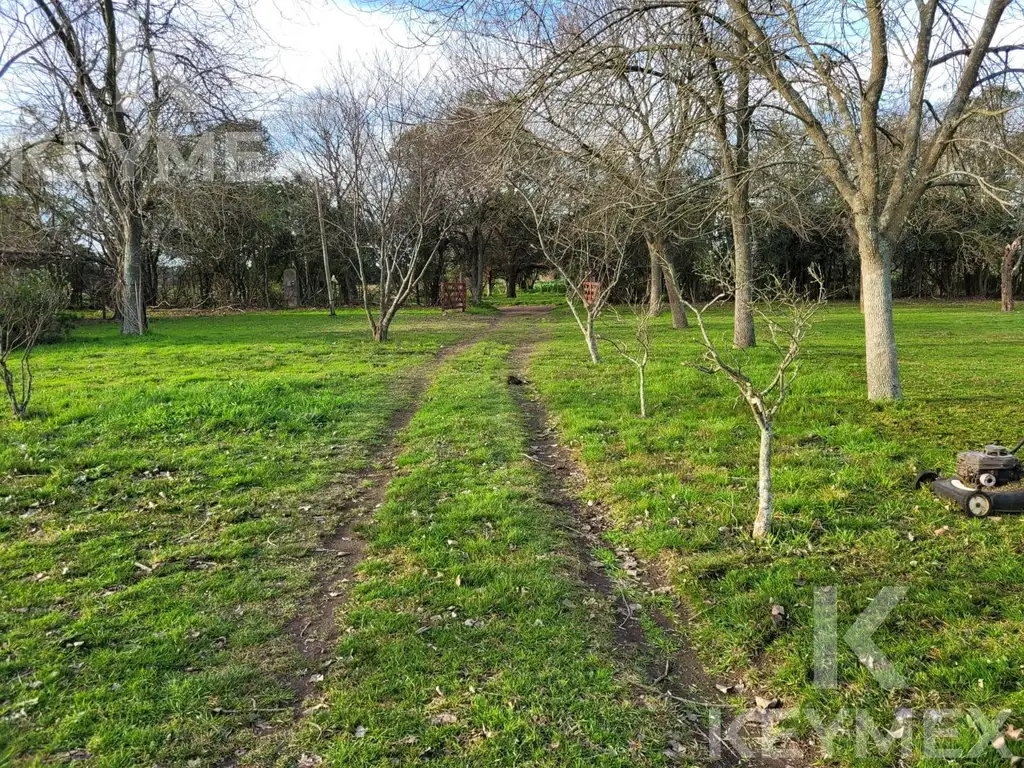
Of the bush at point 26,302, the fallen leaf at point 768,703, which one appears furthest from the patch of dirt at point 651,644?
the bush at point 26,302

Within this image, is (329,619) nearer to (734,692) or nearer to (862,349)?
(734,692)

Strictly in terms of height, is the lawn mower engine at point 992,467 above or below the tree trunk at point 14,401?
below

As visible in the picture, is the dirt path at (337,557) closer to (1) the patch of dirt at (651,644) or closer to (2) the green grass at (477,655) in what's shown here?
(2) the green grass at (477,655)

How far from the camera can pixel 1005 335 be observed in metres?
15.6

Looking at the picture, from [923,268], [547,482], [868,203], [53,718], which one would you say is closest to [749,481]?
[547,482]

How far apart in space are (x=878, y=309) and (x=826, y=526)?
4327 mm

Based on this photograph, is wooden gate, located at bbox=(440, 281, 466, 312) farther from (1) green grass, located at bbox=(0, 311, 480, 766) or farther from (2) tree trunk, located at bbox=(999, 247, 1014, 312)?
(2) tree trunk, located at bbox=(999, 247, 1014, 312)

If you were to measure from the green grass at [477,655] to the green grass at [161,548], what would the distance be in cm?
43

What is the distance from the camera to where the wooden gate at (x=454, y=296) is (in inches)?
1119

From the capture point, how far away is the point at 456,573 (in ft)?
12.5

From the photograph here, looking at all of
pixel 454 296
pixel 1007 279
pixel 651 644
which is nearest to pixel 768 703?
pixel 651 644

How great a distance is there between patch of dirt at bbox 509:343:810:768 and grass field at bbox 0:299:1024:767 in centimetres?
9

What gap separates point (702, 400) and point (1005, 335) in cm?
1256

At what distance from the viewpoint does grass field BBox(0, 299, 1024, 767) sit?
8.32ft
